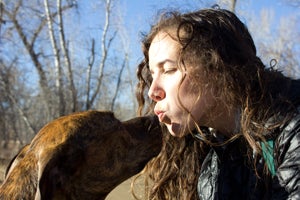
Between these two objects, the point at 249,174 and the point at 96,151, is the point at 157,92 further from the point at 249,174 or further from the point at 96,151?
the point at 249,174

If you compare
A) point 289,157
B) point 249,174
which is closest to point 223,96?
point 249,174

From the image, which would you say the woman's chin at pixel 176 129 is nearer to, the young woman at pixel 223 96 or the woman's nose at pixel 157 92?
the young woman at pixel 223 96

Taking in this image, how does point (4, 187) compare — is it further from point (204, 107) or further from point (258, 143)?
point (258, 143)

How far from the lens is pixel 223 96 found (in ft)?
8.16

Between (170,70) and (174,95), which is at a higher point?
(170,70)

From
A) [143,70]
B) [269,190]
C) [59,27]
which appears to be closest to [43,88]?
[59,27]

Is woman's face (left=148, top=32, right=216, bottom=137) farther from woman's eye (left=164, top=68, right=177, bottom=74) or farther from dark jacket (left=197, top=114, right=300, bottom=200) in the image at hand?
dark jacket (left=197, top=114, right=300, bottom=200)

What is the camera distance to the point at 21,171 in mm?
2439

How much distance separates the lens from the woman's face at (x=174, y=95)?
7.98 ft

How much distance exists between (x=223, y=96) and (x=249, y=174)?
19.1 inches

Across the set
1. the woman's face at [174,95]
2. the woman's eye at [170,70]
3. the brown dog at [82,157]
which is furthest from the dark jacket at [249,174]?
the woman's eye at [170,70]

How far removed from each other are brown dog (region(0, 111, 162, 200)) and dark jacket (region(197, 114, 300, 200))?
1.45 feet

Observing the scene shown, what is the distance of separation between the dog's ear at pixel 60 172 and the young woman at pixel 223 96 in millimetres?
556

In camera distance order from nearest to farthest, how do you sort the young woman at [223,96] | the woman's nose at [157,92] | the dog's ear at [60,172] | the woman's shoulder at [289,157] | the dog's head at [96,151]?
the woman's shoulder at [289,157], the dog's ear at [60,172], the young woman at [223,96], the dog's head at [96,151], the woman's nose at [157,92]
